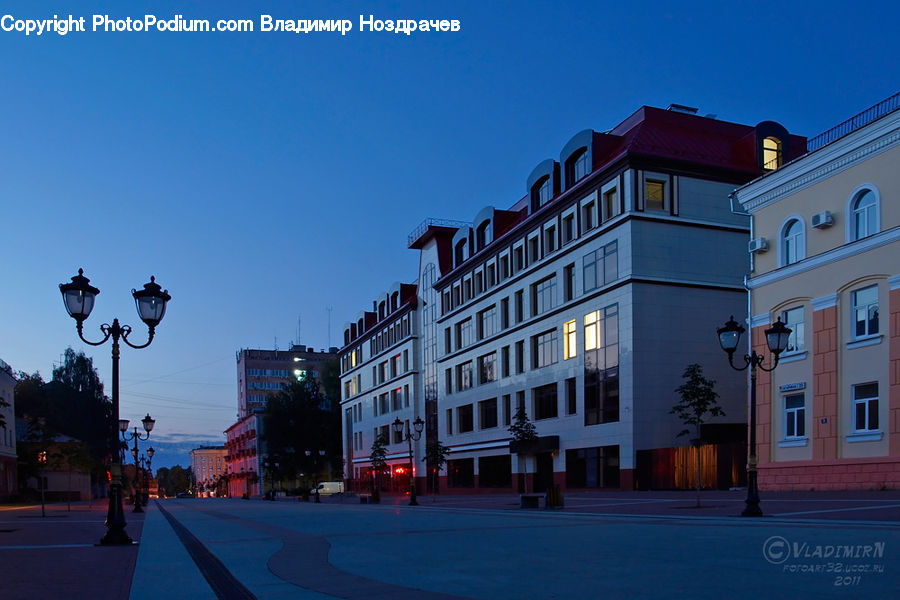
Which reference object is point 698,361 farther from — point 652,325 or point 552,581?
point 552,581

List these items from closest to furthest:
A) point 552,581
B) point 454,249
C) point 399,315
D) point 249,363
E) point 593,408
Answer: point 552,581
point 593,408
point 454,249
point 399,315
point 249,363

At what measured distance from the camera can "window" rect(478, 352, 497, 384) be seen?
54.2 m

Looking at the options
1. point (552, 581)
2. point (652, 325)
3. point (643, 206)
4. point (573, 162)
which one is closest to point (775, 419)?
point (652, 325)

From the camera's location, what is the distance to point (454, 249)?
61.8 metres

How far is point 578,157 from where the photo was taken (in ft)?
142

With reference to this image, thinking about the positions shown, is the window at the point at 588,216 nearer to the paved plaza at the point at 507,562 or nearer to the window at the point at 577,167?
the window at the point at 577,167

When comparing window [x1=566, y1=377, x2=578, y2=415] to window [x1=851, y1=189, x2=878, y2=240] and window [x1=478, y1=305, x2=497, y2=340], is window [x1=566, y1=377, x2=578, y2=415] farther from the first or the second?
window [x1=851, y1=189, x2=878, y2=240]

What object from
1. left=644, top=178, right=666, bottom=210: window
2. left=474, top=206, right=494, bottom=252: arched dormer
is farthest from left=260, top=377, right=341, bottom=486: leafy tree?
left=644, top=178, right=666, bottom=210: window

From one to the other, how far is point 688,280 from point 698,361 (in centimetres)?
409

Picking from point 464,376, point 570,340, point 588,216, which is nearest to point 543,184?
point 588,216

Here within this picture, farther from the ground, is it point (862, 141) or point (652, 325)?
point (862, 141)

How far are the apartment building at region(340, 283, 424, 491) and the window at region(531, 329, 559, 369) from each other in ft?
62.3

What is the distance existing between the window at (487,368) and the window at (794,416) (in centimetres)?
2673

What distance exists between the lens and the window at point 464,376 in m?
58.8
